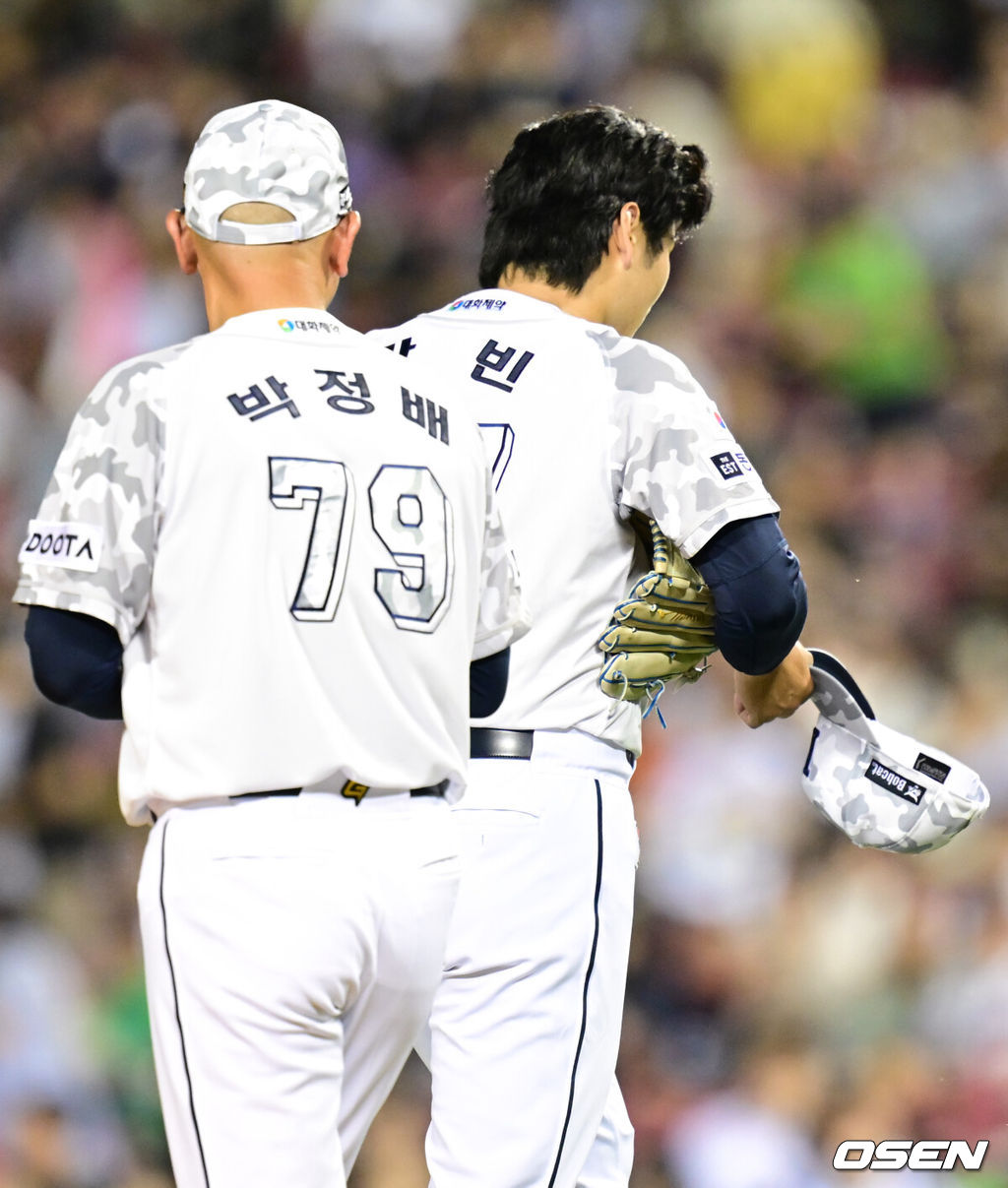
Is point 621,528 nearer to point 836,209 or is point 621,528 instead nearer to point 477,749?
point 477,749

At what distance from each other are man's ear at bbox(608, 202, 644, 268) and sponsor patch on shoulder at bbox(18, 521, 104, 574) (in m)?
1.08

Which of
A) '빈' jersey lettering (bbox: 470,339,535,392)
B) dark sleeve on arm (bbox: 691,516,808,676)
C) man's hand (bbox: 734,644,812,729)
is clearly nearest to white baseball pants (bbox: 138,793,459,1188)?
dark sleeve on arm (bbox: 691,516,808,676)

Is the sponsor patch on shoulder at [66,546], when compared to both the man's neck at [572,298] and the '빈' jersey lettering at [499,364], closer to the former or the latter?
the '빈' jersey lettering at [499,364]

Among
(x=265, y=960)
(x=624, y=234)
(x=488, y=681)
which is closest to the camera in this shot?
(x=265, y=960)

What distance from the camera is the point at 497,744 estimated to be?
7.26 ft

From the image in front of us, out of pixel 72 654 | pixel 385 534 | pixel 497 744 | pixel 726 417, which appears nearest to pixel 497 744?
pixel 497 744

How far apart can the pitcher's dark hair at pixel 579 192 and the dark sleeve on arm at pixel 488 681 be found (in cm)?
72

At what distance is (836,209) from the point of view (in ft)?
17.4

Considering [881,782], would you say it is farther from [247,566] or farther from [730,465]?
[247,566]

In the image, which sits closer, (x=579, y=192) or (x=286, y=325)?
(x=286, y=325)

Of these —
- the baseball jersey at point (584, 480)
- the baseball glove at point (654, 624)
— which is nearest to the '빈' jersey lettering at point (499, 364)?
the baseball jersey at point (584, 480)

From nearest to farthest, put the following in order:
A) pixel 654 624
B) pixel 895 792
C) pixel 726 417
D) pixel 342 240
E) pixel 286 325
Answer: pixel 286 325, pixel 342 240, pixel 654 624, pixel 895 792, pixel 726 417

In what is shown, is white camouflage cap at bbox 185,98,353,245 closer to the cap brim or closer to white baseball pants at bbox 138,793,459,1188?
white baseball pants at bbox 138,793,459,1188

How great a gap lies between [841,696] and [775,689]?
160 millimetres
